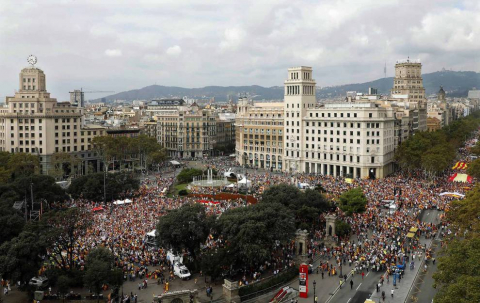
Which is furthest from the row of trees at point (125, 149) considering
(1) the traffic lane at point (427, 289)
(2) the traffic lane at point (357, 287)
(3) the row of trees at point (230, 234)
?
(1) the traffic lane at point (427, 289)

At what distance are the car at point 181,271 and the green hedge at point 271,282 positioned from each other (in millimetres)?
6973

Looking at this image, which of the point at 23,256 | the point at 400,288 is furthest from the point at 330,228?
the point at 23,256

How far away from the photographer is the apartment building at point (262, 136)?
419ft

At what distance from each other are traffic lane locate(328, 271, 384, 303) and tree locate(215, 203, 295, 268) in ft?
24.8

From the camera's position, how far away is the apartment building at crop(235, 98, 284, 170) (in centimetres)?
12775

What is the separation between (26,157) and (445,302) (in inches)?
3398

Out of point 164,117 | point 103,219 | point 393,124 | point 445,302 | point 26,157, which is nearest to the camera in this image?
point 445,302

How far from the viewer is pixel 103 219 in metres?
66.6

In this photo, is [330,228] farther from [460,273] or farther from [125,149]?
[125,149]

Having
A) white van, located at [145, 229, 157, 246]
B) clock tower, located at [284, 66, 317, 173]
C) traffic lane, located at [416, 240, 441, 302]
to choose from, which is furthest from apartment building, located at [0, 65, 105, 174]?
A: traffic lane, located at [416, 240, 441, 302]

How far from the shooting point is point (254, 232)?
4619cm

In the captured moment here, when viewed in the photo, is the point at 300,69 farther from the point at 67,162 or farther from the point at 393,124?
the point at 67,162

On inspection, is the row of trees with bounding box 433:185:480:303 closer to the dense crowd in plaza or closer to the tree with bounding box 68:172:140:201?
the dense crowd in plaza

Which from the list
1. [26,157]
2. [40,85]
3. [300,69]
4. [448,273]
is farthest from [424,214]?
[40,85]
